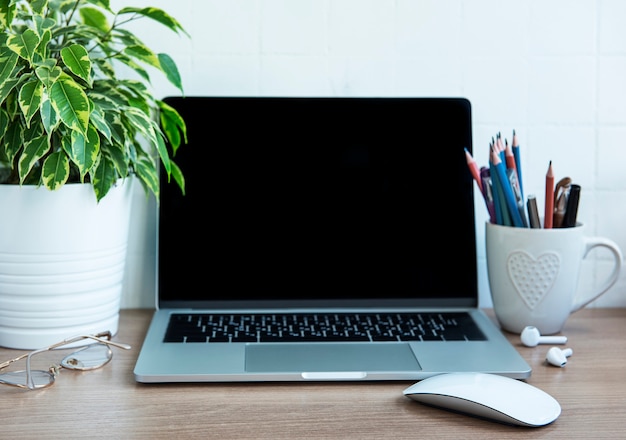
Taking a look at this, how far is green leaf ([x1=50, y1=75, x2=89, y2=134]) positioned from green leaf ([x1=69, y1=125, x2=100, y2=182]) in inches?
1.0

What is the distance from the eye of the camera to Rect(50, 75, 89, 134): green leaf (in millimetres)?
807

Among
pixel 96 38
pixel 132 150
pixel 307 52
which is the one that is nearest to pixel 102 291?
pixel 132 150

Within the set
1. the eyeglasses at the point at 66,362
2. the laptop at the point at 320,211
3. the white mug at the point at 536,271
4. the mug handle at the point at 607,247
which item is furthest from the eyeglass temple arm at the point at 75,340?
the mug handle at the point at 607,247

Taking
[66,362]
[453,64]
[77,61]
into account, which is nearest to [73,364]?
[66,362]

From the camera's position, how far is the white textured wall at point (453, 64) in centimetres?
113

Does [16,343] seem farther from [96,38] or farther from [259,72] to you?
[259,72]

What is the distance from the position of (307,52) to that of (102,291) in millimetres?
480

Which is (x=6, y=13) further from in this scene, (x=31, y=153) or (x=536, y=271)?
(x=536, y=271)

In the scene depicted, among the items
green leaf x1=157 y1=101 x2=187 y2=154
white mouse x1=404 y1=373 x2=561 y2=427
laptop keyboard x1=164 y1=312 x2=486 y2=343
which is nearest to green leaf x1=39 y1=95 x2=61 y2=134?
green leaf x1=157 y1=101 x2=187 y2=154

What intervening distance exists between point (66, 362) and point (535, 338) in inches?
23.6

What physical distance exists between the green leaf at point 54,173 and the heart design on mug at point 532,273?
590 mm

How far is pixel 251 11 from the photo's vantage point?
113 cm

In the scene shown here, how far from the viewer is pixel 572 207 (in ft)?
3.27

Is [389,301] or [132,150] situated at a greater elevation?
[132,150]
